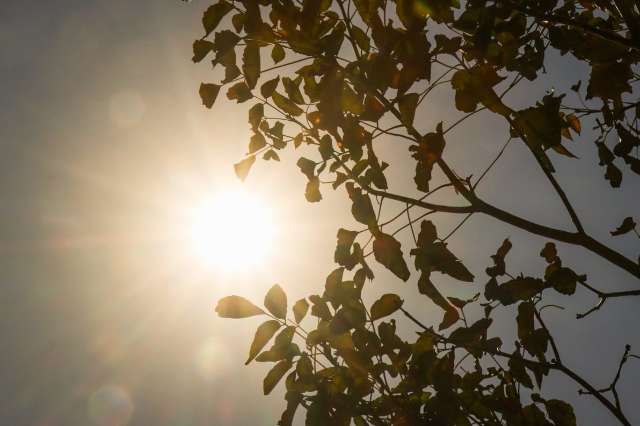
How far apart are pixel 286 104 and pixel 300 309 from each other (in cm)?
85

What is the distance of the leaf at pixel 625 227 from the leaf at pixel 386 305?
116 cm

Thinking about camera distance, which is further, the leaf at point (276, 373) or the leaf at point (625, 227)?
the leaf at point (625, 227)

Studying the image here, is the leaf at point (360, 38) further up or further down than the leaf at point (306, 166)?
further up

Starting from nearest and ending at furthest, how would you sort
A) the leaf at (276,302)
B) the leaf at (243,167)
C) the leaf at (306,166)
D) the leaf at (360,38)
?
the leaf at (360,38) < the leaf at (276,302) < the leaf at (306,166) < the leaf at (243,167)

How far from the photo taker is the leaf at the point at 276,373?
1.56 metres

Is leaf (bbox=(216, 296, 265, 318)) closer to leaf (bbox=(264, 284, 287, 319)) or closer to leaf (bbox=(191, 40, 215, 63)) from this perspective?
leaf (bbox=(264, 284, 287, 319))

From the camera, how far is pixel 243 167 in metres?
1.98

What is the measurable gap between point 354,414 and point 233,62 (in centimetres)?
134

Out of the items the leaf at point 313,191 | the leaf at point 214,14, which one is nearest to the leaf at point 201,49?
the leaf at point 214,14

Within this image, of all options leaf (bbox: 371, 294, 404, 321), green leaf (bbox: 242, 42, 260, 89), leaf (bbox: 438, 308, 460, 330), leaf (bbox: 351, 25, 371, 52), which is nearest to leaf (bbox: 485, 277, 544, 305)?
leaf (bbox: 438, 308, 460, 330)

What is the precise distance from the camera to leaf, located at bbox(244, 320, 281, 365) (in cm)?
151

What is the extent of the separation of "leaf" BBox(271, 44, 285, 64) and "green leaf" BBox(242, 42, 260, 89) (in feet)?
0.66

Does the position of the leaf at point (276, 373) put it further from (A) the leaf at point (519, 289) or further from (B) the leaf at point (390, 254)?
(A) the leaf at point (519, 289)

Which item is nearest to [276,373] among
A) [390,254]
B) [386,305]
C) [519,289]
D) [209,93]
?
[386,305]
